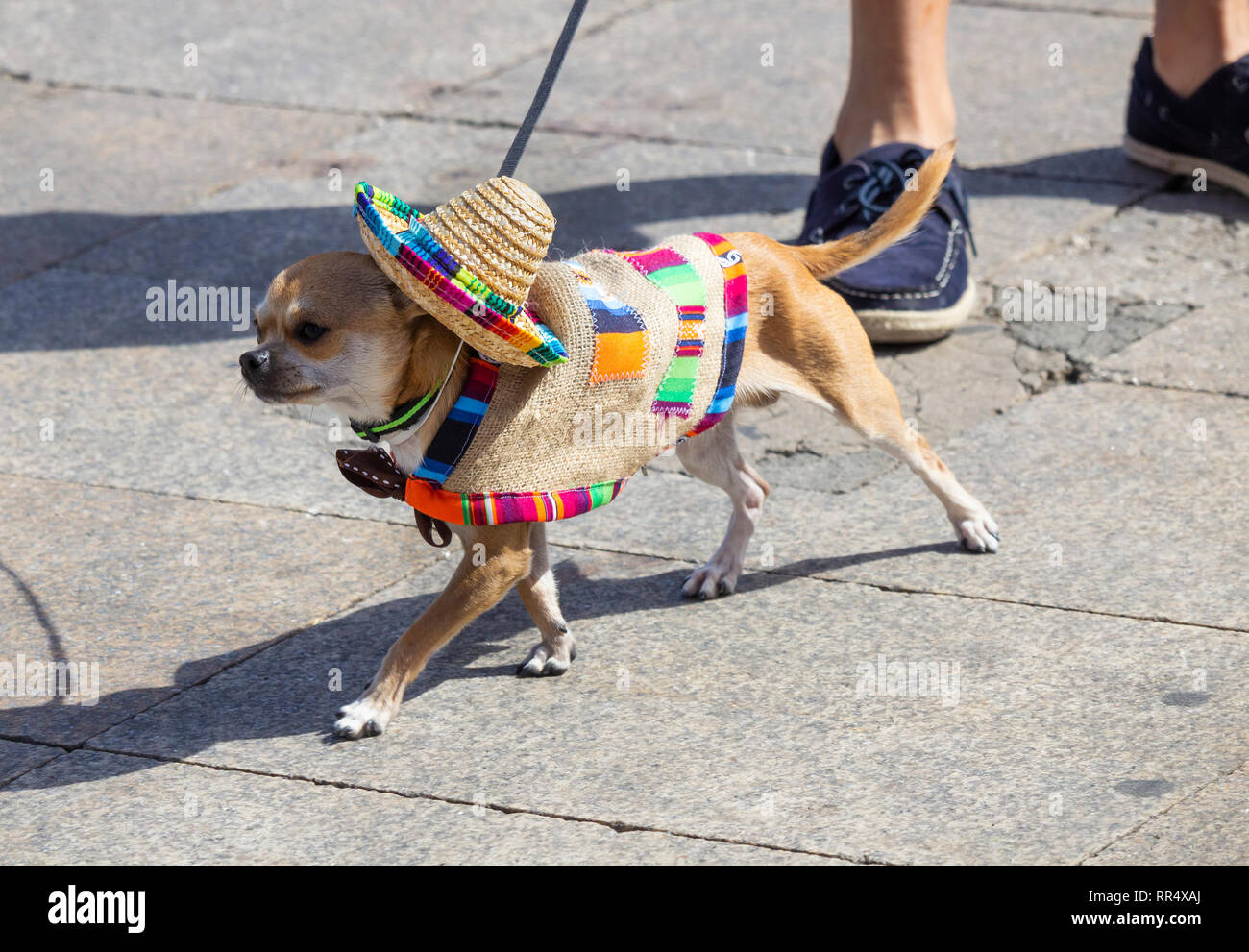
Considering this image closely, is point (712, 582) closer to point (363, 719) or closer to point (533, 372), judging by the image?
point (533, 372)

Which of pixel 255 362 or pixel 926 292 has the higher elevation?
pixel 926 292

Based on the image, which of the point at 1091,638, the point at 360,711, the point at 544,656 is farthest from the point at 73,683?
the point at 1091,638

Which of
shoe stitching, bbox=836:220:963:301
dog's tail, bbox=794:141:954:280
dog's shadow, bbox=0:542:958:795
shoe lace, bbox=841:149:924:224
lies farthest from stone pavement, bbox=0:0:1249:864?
dog's tail, bbox=794:141:954:280

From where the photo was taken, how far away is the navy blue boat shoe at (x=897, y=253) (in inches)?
207

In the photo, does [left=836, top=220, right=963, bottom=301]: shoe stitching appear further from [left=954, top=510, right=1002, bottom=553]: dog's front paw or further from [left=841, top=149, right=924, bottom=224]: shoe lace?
[left=954, top=510, right=1002, bottom=553]: dog's front paw

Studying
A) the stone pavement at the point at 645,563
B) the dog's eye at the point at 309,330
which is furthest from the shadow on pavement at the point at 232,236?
the dog's eye at the point at 309,330

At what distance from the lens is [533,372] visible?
11.2ft

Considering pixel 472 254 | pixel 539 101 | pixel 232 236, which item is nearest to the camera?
pixel 472 254

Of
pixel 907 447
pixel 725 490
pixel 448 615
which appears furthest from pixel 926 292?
pixel 448 615

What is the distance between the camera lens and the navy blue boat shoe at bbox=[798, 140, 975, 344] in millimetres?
5270

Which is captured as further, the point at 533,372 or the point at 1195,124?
the point at 1195,124

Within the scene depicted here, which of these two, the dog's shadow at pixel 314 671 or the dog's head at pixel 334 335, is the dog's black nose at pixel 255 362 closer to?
the dog's head at pixel 334 335

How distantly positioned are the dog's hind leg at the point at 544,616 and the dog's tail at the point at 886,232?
3.48 feet

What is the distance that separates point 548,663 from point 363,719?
1.65 feet
